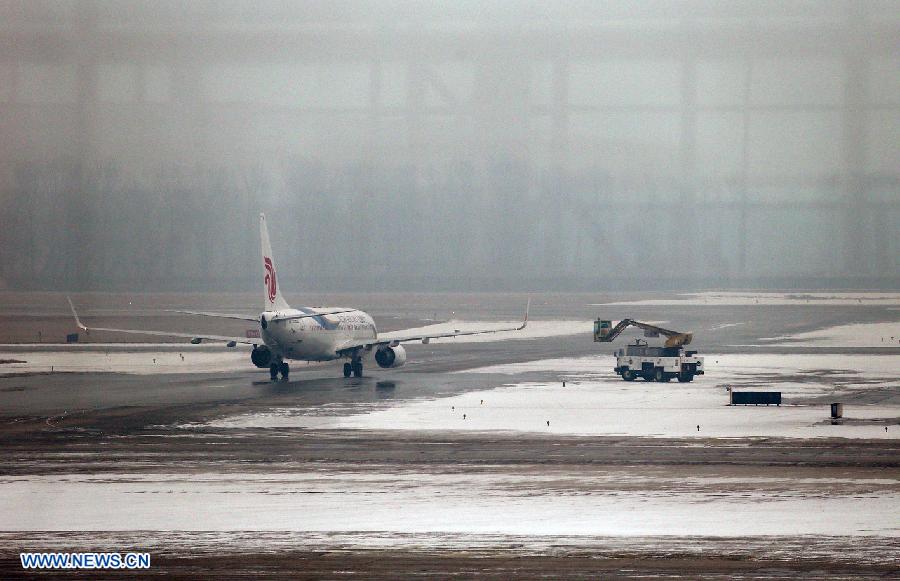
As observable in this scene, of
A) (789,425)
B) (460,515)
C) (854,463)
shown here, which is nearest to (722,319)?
(789,425)

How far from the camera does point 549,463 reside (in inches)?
1657

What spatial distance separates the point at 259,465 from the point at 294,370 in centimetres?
4543

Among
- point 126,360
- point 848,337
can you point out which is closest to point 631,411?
point 126,360

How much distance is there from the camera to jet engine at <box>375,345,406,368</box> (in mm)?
80938

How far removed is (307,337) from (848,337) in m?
69.6

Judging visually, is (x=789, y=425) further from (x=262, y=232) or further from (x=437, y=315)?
(x=437, y=315)

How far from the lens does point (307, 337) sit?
75.9 m

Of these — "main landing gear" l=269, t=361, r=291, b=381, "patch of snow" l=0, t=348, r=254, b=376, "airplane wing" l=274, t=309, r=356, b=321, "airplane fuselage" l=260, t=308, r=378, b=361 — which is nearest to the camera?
"airplane wing" l=274, t=309, r=356, b=321

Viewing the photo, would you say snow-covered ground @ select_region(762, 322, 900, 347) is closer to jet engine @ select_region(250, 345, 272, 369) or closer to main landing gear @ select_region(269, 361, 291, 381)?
main landing gear @ select_region(269, 361, 291, 381)

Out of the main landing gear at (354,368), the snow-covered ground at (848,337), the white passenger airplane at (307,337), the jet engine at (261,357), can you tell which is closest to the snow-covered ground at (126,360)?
the white passenger airplane at (307,337)

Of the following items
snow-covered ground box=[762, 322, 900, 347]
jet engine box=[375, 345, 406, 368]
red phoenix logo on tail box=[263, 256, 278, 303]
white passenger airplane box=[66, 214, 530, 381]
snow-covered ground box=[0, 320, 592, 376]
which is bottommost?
snow-covered ground box=[762, 322, 900, 347]

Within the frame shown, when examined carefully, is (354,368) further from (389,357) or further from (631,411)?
(631,411)

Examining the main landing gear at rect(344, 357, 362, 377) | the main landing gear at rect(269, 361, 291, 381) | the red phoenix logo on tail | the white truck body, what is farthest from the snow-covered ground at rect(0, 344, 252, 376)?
the white truck body

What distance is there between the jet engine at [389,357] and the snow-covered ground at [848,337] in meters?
47.1
